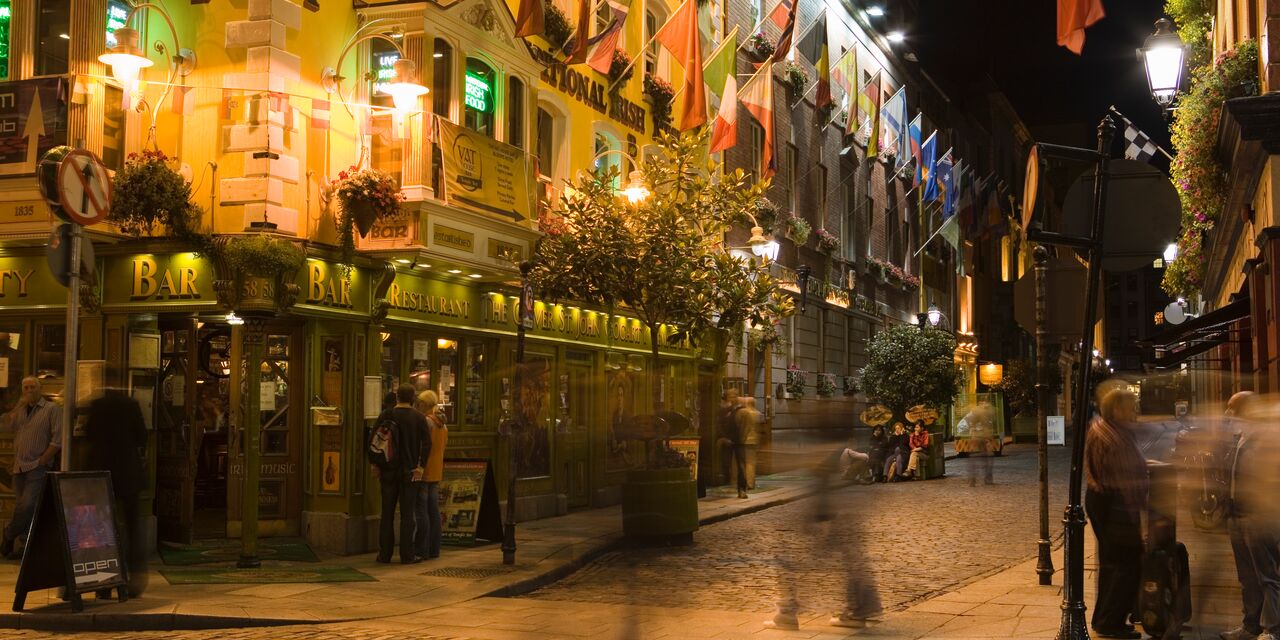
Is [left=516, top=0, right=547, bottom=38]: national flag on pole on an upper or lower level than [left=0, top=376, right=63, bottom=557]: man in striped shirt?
upper

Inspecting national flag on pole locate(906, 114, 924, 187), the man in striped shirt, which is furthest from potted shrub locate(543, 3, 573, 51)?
national flag on pole locate(906, 114, 924, 187)

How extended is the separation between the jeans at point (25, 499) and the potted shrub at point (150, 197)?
2.67m

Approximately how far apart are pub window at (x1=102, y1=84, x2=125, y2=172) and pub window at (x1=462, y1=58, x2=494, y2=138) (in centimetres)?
446

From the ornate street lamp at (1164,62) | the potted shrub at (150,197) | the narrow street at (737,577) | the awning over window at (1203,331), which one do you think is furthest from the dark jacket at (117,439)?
the awning over window at (1203,331)

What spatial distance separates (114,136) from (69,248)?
3677 millimetres

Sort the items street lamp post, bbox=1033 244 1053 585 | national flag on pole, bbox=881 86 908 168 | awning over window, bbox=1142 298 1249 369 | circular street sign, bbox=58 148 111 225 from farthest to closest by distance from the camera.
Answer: national flag on pole, bbox=881 86 908 168 → awning over window, bbox=1142 298 1249 369 → street lamp post, bbox=1033 244 1053 585 → circular street sign, bbox=58 148 111 225

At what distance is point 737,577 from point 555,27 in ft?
34.1

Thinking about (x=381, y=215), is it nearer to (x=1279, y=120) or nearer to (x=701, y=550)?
(x=701, y=550)

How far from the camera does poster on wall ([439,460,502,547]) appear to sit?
1552 centimetres

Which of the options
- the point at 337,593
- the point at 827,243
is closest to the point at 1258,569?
the point at 337,593

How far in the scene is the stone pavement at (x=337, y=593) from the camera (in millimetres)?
10172

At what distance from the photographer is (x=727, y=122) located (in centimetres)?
2270

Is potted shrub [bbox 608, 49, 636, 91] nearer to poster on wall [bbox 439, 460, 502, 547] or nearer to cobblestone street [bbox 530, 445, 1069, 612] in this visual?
cobblestone street [bbox 530, 445, 1069, 612]

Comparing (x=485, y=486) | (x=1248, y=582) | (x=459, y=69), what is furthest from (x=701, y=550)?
(x=1248, y=582)
